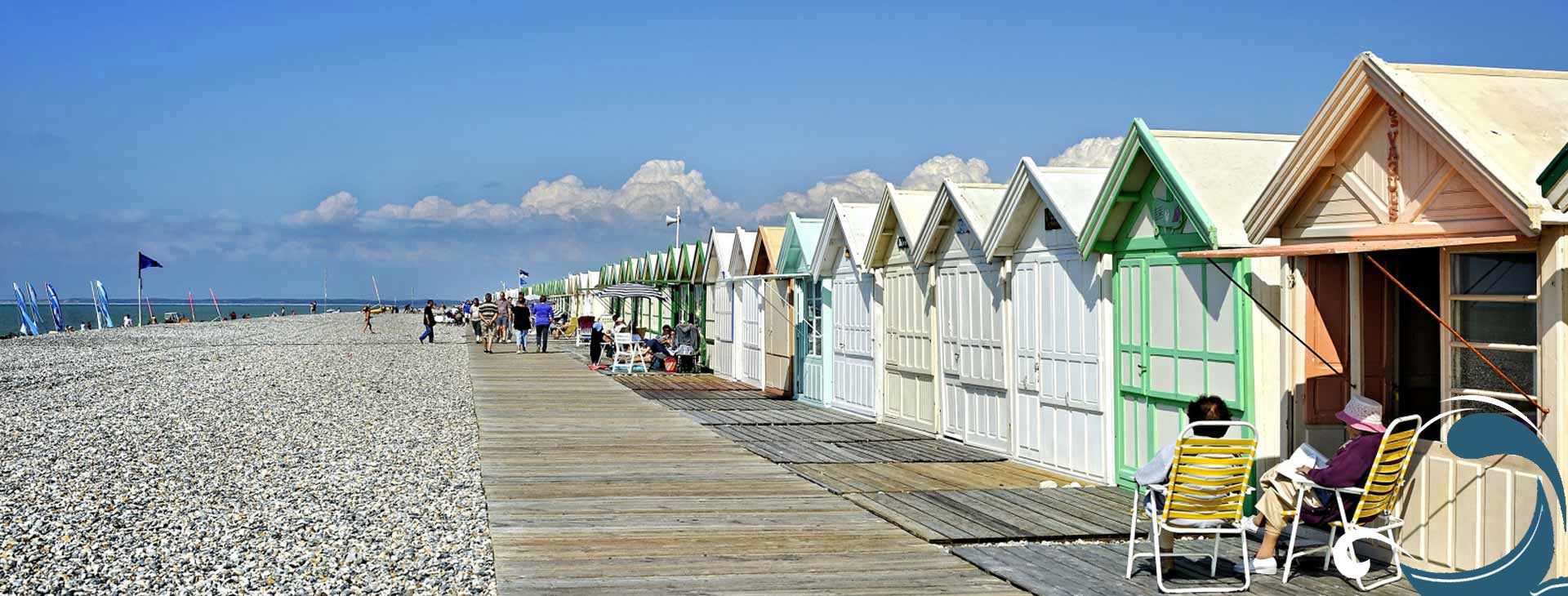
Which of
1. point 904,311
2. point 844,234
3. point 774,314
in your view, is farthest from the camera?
point 774,314

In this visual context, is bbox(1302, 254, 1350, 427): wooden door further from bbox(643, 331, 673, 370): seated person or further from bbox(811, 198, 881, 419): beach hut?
bbox(643, 331, 673, 370): seated person

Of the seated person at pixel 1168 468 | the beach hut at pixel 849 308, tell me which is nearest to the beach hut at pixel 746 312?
the beach hut at pixel 849 308

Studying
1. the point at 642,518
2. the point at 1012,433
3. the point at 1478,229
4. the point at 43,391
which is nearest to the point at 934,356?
the point at 1012,433

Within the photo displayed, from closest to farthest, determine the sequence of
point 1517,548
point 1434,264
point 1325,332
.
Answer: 1. point 1517,548
2. point 1434,264
3. point 1325,332

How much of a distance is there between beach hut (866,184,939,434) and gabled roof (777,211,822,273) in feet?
7.74

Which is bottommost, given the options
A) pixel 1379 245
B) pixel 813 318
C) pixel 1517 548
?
pixel 1517 548

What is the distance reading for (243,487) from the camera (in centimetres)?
1028

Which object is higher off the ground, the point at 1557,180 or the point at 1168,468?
the point at 1557,180

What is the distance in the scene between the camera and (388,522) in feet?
28.2

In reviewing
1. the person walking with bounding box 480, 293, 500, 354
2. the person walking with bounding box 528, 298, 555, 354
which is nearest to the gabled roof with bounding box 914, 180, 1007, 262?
the person walking with bounding box 528, 298, 555, 354

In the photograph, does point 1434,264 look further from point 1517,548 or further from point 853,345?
point 853,345

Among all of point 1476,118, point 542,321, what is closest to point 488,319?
point 542,321

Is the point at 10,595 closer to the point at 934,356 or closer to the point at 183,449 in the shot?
the point at 183,449

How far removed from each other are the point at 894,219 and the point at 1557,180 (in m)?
A: 9.65
